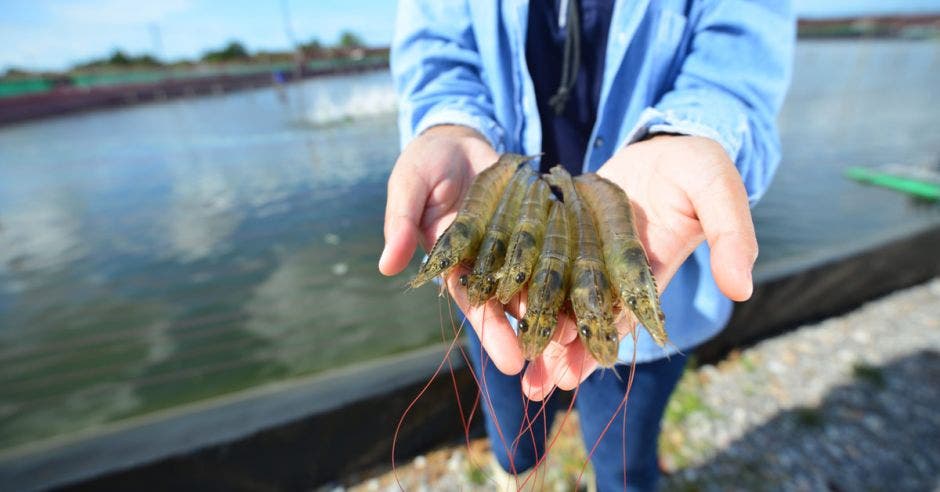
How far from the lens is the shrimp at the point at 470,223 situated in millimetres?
2336

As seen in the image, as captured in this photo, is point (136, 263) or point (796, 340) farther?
point (136, 263)

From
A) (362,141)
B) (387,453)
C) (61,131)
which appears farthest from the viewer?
(61,131)

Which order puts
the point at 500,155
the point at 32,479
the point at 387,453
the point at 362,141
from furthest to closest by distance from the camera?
the point at 362,141 < the point at 387,453 < the point at 32,479 < the point at 500,155

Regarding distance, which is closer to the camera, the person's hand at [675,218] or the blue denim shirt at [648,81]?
the person's hand at [675,218]

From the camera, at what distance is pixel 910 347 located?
470 cm

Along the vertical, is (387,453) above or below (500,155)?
below

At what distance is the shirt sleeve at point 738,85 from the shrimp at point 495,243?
715 mm

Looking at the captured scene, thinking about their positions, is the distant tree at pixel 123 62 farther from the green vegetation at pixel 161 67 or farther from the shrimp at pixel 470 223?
the shrimp at pixel 470 223

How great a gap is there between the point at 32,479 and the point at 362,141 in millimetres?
15264

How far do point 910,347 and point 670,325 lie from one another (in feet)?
13.4

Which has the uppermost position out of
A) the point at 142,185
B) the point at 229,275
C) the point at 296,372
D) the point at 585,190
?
the point at 585,190

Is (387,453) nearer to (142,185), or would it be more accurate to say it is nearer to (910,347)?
(910,347)

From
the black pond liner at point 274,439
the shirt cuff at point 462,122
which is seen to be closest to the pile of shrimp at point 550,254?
the shirt cuff at point 462,122

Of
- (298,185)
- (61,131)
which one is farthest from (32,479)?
(61,131)
